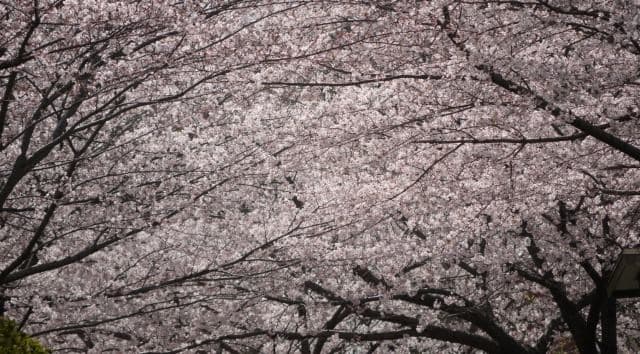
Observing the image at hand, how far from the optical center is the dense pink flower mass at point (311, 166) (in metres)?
5.47

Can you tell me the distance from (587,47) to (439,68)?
1444 mm

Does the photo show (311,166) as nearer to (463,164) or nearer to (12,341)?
(463,164)

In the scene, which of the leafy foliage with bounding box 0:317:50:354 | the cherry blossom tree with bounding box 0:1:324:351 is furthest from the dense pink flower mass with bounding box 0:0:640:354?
the leafy foliage with bounding box 0:317:50:354

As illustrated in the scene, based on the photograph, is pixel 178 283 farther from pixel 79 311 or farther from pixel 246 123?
pixel 246 123

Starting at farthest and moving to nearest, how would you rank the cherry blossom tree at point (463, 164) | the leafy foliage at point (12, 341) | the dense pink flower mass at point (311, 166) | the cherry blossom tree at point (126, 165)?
1. the cherry blossom tree at point (463, 164)
2. the dense pink flower mass at point (311, 166)
3. the cherry blossom tree at point (126, 165)
4. the leafy foliage at point (12, 341)

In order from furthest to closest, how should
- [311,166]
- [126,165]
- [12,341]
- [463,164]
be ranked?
[311,166] → [126,165] → [463,164] → [12,341]

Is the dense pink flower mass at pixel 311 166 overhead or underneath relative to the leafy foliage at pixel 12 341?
overhead

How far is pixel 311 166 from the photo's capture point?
882cm

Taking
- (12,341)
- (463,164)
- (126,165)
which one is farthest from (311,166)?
(12,341)

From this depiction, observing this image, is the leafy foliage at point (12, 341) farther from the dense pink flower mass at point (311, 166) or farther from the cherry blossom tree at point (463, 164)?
the cherry blossom tree at point (463, 164)

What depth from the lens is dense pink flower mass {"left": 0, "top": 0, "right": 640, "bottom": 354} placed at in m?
5.47

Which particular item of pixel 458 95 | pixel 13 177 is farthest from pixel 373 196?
pixel 13 177

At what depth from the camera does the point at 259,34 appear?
609 cm

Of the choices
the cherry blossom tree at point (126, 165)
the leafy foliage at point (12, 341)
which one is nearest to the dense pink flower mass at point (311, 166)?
the cherry blossom tree at point (126, 165)
